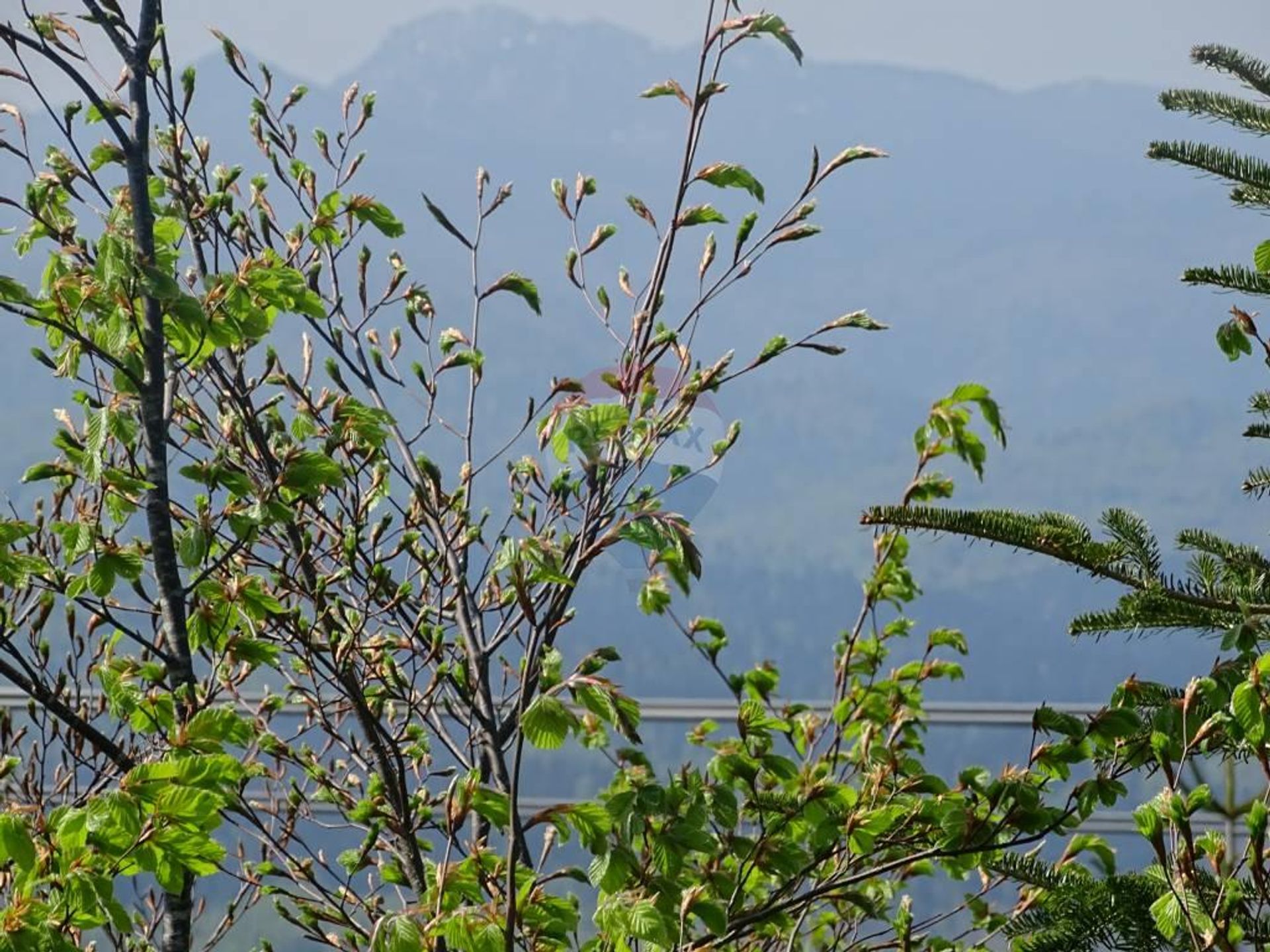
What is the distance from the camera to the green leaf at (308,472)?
1.66 meters

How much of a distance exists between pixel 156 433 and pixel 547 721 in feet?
1.99

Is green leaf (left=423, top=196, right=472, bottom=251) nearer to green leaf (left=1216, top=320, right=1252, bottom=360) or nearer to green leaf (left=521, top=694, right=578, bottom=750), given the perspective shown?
green leaf (left=521, top=694, right=578, bottom=750)

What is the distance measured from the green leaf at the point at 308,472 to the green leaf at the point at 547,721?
0.40 m

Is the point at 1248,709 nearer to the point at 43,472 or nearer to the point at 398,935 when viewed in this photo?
the point at 398,935

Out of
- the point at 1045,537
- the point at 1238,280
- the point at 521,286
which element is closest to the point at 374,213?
the point at 521,286

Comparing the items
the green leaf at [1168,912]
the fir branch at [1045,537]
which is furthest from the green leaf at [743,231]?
the green leaf at [1168,912]

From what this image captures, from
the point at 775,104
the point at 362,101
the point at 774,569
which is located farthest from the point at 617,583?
the point at 362,101

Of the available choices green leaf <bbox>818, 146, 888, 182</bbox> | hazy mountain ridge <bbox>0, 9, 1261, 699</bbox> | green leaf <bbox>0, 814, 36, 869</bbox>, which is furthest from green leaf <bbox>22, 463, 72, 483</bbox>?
hazy mountain ridge <bbox>0, 9, 1261, 699</bbox>

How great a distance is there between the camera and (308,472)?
1664 mm

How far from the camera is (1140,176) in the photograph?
466 feet

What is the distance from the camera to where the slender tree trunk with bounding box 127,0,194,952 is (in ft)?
5.46

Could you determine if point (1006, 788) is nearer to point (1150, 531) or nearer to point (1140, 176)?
point (1150, 531)

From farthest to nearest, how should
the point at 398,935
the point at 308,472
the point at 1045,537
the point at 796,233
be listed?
the point at 796,233 < the point at 1045,537 < the point at 308,472 < the point at 398,935

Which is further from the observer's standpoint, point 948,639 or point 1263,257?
point 948,639
